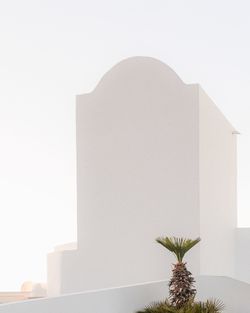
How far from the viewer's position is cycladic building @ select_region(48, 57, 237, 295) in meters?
13.5

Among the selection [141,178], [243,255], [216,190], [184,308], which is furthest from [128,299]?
[243,255]

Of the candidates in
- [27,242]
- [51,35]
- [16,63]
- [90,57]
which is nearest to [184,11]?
[90,57]

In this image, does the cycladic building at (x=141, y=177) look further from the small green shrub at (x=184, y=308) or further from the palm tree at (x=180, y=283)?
the small green shrub at (x=184, y=308)

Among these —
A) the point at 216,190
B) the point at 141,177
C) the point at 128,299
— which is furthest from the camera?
the point at 216,190

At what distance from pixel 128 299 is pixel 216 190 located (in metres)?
5.69

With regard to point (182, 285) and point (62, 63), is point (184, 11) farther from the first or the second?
point (182, 285)

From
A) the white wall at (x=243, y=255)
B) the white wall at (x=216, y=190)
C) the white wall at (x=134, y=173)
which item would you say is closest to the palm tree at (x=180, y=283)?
the white wall at (x=134, y=173)

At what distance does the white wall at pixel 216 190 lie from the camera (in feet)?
44.7

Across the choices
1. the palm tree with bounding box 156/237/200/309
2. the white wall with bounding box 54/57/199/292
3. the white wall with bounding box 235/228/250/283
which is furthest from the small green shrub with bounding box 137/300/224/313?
the white wall with bounding box 235/228/250/283

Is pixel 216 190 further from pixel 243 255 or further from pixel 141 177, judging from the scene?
pixel 243 255

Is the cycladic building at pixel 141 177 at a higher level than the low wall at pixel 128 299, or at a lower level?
higher

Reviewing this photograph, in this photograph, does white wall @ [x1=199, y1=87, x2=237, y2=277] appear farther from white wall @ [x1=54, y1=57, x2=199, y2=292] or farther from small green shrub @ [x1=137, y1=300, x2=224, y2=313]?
small green shrub @ [x1=137, y1=300, x2=224, y2=313]

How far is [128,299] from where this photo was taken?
9914 millimetres

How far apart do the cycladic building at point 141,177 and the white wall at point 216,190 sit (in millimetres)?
34
